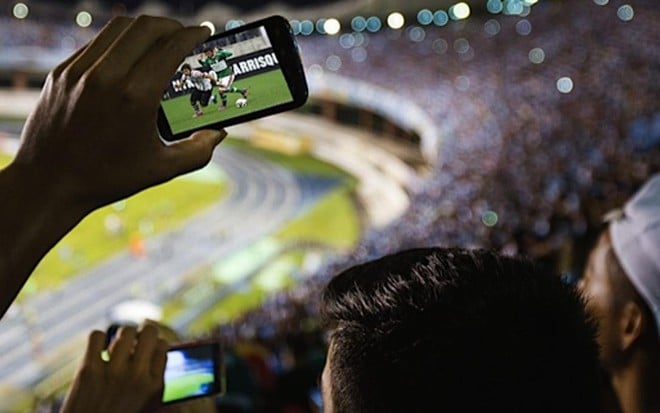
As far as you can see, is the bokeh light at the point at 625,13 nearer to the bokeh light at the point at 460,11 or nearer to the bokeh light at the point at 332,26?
the bokeh light at the point at 460,11

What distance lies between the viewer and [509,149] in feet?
40.3

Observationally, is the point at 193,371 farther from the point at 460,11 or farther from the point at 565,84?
the point at 460,11

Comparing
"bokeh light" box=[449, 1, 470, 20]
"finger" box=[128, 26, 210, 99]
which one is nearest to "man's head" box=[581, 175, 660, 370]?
"finger" box=[128, 26, 210, 99]

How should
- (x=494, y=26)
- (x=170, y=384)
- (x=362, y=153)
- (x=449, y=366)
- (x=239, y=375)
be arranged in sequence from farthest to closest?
(x=494, y=26), (x=362, y=153), (x=239, y=375), (x=170, y=384), (x=449, y=366)

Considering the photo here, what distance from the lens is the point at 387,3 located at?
28.6 meters

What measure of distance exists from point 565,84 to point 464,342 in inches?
632

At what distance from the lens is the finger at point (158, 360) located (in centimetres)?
127

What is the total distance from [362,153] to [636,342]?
63.4 ft

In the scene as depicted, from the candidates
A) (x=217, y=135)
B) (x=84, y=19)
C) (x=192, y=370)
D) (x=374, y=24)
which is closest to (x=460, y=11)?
(x=374, y=24)

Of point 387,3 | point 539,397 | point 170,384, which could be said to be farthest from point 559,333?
point 387,3

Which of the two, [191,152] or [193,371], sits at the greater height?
[191,152]

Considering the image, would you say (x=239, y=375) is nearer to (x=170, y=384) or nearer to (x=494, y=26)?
(x=170, y=384)

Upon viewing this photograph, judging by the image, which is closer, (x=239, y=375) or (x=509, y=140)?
(x=239, y=375)

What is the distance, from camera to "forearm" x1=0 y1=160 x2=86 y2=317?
833 millimetres
